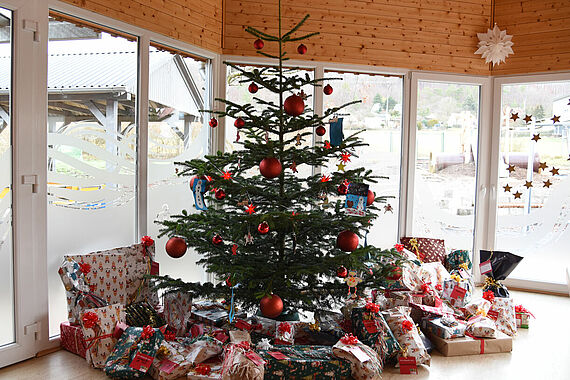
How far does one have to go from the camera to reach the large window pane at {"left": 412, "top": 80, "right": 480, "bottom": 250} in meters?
5.12

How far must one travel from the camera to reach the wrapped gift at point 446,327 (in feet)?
11.2

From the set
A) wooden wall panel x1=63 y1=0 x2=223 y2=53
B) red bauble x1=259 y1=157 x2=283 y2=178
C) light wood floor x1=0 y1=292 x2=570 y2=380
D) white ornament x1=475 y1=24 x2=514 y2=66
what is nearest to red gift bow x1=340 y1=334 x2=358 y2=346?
light wood floor x1=0 y1=292 x2=570 y2=380

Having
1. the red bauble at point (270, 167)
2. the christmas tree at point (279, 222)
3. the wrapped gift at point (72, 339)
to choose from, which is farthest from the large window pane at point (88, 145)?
the red bauble at point (270, 167)

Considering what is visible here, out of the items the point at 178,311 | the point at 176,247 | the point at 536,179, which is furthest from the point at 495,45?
the point at 178,311

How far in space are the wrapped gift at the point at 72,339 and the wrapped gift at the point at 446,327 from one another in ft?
7.55

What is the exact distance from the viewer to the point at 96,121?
3.55 m

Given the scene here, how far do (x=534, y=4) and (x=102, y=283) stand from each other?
15.4 feet

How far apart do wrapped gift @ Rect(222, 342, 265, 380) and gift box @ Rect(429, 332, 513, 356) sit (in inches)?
51.4

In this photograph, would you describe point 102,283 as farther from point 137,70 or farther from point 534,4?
point 534,4

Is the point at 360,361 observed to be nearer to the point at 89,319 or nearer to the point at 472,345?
the point at 472,345

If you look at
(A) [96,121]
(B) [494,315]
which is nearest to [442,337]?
(B) [494,315]

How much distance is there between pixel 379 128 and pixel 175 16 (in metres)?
2.16

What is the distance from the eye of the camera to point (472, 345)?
338 cm

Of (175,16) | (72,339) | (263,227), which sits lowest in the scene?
(72,339)
